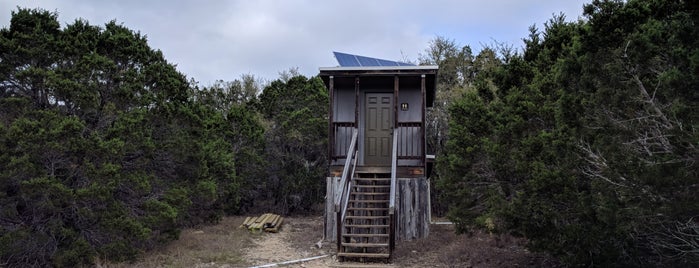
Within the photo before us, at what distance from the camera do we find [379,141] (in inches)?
481

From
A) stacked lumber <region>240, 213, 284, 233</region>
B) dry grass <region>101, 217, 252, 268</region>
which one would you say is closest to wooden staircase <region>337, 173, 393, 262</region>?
dry grass <region>101, 217, 252, 268</region>

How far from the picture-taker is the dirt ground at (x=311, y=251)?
891cm

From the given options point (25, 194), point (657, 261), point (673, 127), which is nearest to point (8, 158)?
point (25, 194)

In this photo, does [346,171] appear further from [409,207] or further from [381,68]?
[381,68]

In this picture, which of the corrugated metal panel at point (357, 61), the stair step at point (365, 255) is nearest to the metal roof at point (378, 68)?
the corrugated metal panel at point (357, 61)

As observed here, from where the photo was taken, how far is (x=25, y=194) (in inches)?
311

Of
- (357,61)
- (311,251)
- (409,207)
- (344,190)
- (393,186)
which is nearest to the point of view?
(393,186)

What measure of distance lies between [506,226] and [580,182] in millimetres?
1609

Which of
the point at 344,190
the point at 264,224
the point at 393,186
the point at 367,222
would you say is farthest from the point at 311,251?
the point at 264,224

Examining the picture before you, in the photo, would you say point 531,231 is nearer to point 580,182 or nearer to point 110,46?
point 580,182

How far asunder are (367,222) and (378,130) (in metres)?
2.58

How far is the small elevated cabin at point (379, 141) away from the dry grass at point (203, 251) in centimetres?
264

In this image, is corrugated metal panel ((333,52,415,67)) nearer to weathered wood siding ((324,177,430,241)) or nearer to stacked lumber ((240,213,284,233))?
weathered wood siding ((324,177,430,241))

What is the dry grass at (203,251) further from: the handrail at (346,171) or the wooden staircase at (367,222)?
the handrail at (346,171)
